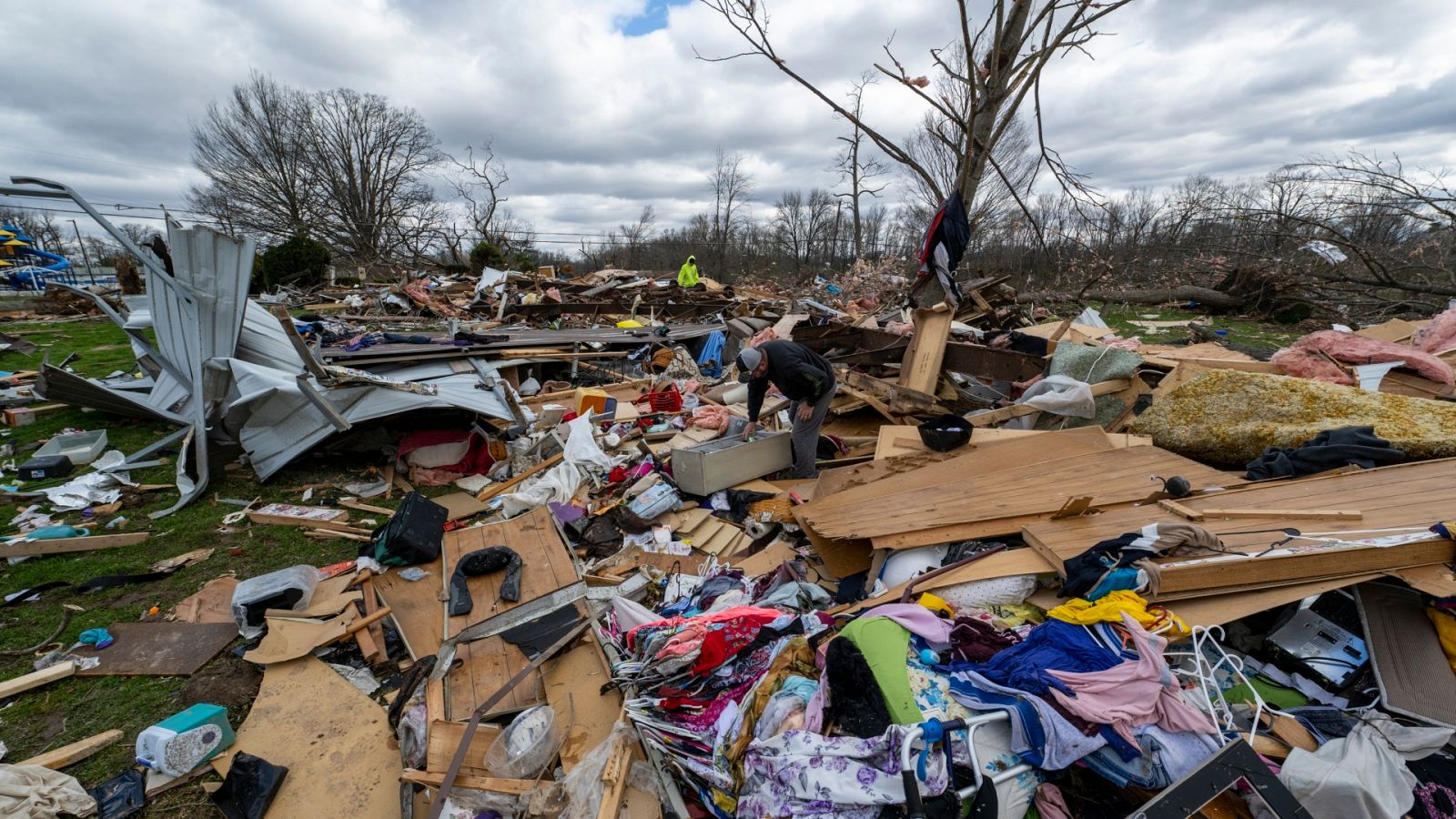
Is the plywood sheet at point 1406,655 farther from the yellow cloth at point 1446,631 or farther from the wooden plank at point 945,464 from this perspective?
the wooden plank at point 945,464

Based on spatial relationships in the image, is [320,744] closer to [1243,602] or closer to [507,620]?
[507,620]

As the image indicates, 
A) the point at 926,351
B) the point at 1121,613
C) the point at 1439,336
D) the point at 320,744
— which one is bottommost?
the point at 320,744

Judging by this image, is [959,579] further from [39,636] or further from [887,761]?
[39,636]

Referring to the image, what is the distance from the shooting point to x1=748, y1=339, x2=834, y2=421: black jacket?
496 cm

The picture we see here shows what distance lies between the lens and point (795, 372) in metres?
4.95

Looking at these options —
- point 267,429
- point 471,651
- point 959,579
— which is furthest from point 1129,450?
point 267,429

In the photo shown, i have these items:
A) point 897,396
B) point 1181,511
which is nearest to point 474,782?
point 1181,511

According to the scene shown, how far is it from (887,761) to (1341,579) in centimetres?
215

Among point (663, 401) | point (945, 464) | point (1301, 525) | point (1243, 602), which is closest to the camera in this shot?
point (1243, 602)

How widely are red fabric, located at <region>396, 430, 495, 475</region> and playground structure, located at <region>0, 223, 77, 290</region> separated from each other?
2208 cm

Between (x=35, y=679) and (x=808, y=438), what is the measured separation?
5.04 metres

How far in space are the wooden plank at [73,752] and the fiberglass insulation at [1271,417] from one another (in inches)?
266

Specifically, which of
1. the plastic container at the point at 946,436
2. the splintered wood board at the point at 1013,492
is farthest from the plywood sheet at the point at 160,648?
the plastic container at the point at 946,436

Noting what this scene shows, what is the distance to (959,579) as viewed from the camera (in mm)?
2943
